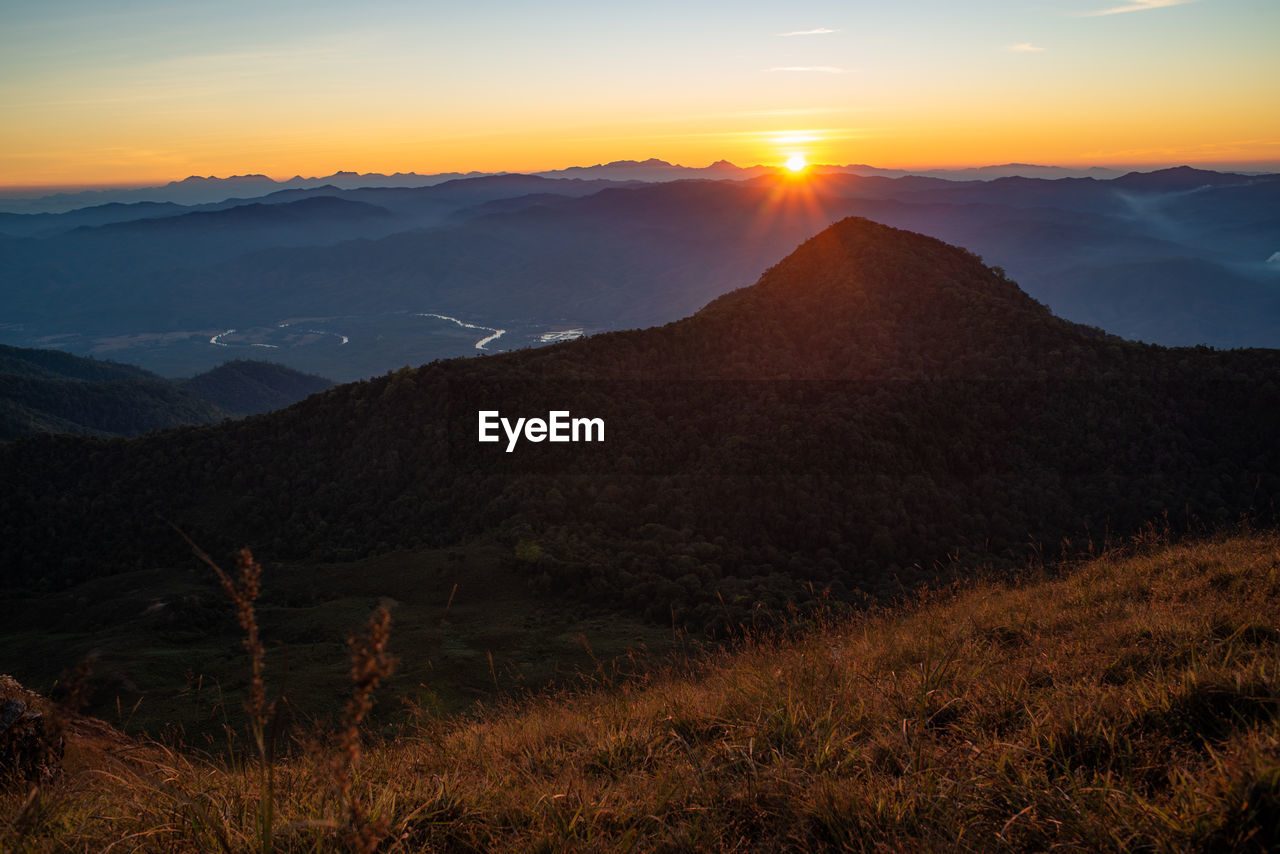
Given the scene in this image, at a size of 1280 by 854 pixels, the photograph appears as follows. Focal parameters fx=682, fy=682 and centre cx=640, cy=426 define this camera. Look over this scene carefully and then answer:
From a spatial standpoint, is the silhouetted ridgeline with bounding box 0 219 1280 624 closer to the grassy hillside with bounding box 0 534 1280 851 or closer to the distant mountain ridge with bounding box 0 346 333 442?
the grassy hillside with bounding box 0 534 1280 851

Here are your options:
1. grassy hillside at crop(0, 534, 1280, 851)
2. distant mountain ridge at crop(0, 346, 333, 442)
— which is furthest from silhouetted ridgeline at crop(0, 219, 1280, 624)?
distant mountain ridge at crop(0, 346, 333, 442)

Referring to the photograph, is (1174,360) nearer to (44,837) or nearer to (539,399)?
(539,399)

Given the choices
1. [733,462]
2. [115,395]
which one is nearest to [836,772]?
[733,462]

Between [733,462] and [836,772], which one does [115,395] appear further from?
[836,772]

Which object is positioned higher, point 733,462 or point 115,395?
point 733,462

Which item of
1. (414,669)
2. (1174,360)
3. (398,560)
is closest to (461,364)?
(398,560)

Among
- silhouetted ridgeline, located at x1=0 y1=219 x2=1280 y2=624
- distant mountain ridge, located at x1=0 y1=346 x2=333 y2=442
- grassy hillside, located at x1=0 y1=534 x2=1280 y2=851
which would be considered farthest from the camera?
distant mountain ridge, located at x1=0 y1=346 x2=333 y2=442

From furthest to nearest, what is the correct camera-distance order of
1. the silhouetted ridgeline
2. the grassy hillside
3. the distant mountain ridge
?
the distant mountain ridge, the silhouetted ridgeline, the grassy hillside

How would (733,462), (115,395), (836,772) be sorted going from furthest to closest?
(115,395) < (733,462) < (836,772)
